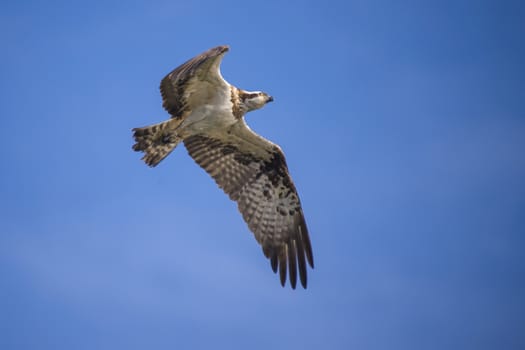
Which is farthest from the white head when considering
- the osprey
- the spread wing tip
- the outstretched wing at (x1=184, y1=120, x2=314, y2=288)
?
the spread wing tip

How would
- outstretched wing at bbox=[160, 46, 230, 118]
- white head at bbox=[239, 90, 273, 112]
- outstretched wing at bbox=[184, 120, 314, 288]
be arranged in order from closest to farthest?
outstretched wing at bbox=[160, 46, 230, 118]
white head at bbox=[239, 90, 273, 112]
outstretched wing at bbox=[184, 120, 314, 288]

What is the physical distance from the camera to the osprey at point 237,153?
10.1 metres

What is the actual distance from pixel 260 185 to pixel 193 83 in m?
2.16

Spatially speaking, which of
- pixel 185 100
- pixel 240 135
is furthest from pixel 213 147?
pixel 185 100

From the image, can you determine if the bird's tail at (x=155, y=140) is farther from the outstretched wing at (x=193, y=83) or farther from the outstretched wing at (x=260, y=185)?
the outstretched wing at (x=260, y=185)

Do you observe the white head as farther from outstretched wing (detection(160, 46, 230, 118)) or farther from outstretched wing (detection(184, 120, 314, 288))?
outstretched wing (detection(184, 120, 314, 288))

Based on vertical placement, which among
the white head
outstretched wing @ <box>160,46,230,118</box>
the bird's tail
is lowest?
the bird's tail

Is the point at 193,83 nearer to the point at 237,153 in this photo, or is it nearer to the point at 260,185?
the point at 237,153

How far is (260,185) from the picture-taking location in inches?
443

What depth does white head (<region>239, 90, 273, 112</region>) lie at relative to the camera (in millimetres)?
10312

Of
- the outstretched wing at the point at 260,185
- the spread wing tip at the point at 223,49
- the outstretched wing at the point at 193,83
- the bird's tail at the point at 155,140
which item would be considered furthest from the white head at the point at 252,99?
the spread wing tip at the point at 223,49

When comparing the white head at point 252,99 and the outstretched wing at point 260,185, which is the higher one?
the white head at point 252,99

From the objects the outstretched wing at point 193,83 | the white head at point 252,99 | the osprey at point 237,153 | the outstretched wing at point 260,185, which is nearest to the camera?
the outstretched wing at point 193,83

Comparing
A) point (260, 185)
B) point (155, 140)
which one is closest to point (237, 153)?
point (260, 185)
